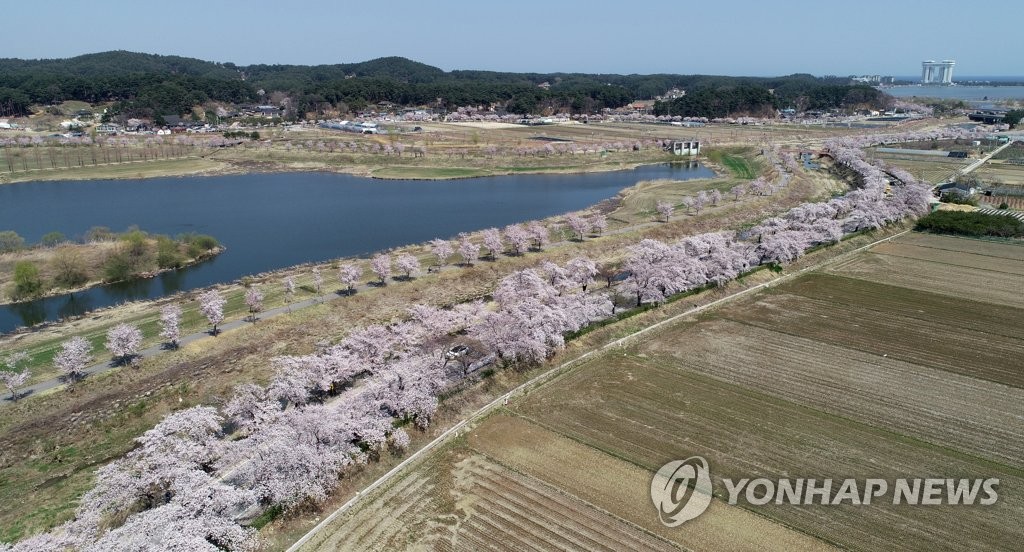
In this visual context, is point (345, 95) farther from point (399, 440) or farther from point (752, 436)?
point (752, 436)

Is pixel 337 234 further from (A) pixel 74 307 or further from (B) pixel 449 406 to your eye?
(B) pixel 449 406

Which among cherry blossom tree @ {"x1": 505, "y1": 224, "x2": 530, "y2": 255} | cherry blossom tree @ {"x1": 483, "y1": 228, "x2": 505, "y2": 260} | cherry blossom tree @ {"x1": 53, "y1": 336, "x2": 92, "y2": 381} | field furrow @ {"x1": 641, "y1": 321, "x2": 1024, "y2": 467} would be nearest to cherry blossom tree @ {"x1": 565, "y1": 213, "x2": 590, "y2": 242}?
cherry blossom tree @ {"x1": 505, "y1": 224, "x2": 530, "y2": 255}

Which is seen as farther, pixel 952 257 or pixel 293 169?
pixel 293 169

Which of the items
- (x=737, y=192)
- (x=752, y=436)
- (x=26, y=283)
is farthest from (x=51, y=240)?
(x=737, y=192)

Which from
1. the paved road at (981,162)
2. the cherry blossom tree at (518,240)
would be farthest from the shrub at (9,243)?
the paved road at (981,162)

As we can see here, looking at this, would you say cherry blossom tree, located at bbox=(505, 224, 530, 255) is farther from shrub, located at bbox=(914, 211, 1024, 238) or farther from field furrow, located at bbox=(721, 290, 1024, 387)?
shrub, located at bbox=(914, 211, 1024, 238)

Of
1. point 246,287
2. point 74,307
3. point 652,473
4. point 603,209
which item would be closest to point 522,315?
point 652,473
